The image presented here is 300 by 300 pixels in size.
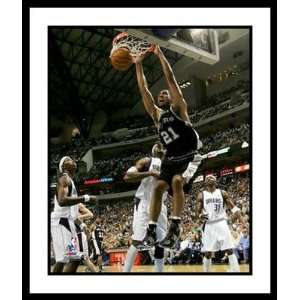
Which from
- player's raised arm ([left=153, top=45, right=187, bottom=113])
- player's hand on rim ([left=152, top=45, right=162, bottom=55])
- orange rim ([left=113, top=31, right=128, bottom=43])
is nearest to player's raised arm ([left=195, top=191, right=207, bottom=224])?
player's raised arm ([left=153, top=45, right=187, bottom=113])

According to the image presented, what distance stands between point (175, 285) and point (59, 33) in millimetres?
2746

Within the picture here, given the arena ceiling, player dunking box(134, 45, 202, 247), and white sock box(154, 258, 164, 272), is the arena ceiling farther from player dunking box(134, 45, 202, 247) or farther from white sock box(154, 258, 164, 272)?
white sock box(154, 258, 164, 272)

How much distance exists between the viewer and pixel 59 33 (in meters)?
5.83

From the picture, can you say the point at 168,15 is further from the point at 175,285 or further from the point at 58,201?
the point at 175,285

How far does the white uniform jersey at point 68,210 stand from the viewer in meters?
5.87

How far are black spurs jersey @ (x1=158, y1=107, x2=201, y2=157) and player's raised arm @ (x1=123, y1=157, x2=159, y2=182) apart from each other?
0.24 meters

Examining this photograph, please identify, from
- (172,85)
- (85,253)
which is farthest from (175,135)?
(85,253)

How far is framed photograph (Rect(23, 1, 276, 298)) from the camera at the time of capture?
5707 millimetres

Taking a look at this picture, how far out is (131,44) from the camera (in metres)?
5.91
